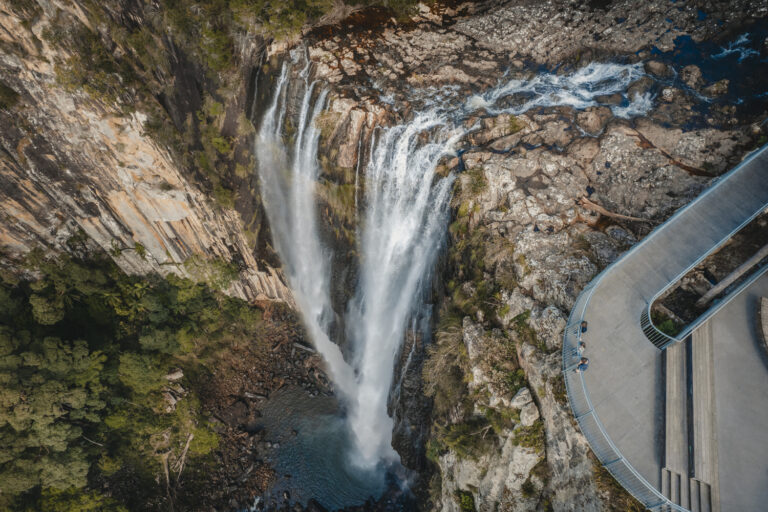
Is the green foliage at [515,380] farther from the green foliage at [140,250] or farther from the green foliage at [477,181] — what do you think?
the green foliage at [140,250]

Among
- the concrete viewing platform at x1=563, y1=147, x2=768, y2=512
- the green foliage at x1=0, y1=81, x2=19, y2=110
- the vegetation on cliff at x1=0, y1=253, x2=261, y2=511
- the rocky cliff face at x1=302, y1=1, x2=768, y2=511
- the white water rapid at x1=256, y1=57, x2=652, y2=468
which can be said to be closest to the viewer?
the concrete viewing platform at x1=563, y1=147, x2=768, y2=512

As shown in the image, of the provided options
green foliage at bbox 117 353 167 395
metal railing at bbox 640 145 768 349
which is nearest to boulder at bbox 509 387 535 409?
metal railing at bbox 640 145 768 349

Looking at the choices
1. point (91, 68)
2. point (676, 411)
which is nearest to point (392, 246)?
point (676, 411)

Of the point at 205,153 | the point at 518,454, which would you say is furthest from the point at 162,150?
the point at 518,454

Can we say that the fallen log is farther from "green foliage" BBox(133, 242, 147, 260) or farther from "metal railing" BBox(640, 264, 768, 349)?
"green foliage" BBox(133, 242, 147, 260)

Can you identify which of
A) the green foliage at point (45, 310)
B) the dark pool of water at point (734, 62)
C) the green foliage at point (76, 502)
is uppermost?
the dark pool of water at point (734, 62)

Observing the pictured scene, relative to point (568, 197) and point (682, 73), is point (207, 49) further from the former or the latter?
point (682, 73)

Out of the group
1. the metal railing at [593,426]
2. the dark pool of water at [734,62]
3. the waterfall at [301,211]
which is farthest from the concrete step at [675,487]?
the waterfall at [301,211]
